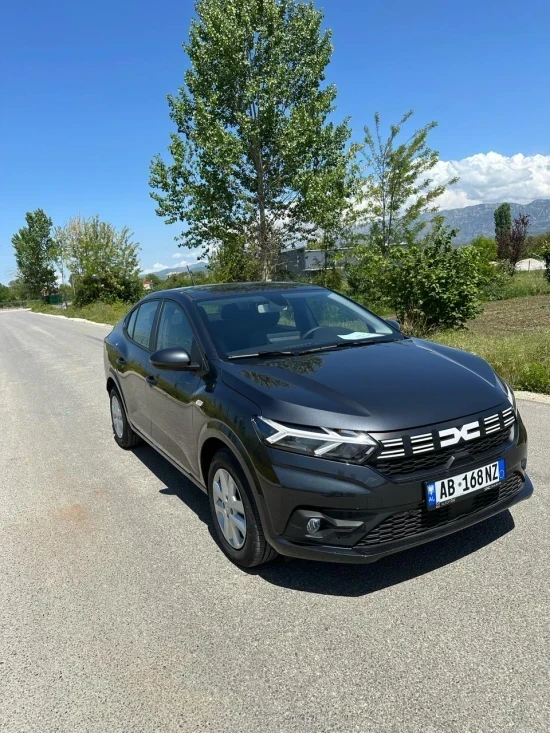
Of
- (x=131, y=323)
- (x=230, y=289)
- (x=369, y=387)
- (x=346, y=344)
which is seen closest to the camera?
(x=369, y=387)

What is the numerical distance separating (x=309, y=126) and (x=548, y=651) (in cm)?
1880

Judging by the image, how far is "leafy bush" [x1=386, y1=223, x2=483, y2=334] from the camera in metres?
10.6

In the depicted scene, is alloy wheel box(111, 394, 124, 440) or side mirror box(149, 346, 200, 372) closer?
side mirror box(149, 346, 200, 372)

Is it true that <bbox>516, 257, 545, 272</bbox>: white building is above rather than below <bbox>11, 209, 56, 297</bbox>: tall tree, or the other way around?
below

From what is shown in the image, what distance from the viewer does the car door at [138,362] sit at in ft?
15.2

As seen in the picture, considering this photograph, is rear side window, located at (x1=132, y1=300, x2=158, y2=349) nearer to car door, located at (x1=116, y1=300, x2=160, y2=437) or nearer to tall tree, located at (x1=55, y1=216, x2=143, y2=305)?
car door, located at (x1=116, y1=300, x2=160, y2=437)

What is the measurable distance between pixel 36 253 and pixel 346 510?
287 feet

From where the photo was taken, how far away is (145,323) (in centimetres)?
494

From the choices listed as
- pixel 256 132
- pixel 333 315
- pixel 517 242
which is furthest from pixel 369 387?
pixel 517 242

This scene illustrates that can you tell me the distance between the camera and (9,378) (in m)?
11.7

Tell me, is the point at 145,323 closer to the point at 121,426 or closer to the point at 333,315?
the point at 121,426

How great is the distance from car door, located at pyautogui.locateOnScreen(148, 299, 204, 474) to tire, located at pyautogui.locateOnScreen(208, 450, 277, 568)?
1.18 ft

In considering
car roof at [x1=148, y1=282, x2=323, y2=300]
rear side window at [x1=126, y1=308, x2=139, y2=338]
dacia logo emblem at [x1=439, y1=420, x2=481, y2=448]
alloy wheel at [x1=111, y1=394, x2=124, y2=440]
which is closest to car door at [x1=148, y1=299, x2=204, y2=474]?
car roof at [x1=148, y1=282, x2=323, y2=300]

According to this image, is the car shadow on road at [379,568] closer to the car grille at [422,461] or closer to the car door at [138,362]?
the car grille at [422,461]
